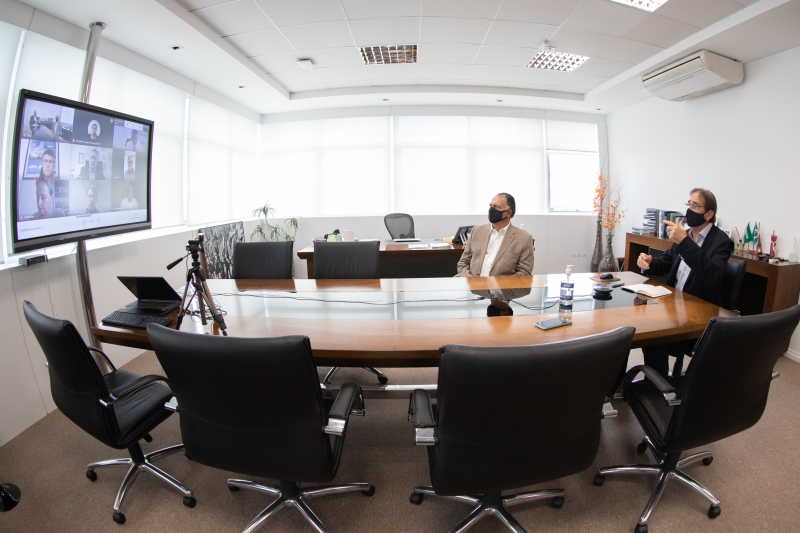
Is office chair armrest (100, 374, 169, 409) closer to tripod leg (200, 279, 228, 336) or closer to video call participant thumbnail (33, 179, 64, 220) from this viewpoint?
tripod leg (200, 279, 228, 336)

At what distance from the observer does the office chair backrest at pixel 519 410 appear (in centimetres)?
105

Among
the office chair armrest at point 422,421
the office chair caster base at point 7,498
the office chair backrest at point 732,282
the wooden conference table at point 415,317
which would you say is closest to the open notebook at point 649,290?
the wooden conference table at point 415,317

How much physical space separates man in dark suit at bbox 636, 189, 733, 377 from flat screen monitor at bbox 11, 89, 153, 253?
388 centimetres

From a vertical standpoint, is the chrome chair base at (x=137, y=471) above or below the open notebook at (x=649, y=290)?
below

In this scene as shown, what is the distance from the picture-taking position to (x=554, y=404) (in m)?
1.16

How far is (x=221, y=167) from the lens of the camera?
217 inches

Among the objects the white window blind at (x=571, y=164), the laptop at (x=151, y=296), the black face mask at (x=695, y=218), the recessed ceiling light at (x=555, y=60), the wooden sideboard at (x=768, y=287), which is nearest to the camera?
the laptop at (x=151, y=296)

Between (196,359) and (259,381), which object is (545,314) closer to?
(259,381)

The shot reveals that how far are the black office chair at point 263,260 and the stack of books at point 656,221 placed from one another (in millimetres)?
4637

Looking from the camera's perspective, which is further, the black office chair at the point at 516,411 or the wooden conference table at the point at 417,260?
the wooden conference table at the point at 417,260

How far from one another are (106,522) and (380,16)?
385 cm


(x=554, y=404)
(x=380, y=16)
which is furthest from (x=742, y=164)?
(x=554, y=404)

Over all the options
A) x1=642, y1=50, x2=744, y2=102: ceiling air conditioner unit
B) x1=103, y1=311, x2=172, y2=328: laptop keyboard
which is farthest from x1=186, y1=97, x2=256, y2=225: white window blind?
x1=642, y1=50, x2=744, y2=102: ceiling air conditioner unit

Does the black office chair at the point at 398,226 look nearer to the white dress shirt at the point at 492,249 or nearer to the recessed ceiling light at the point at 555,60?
the white dress shirt at the point at 492,249
